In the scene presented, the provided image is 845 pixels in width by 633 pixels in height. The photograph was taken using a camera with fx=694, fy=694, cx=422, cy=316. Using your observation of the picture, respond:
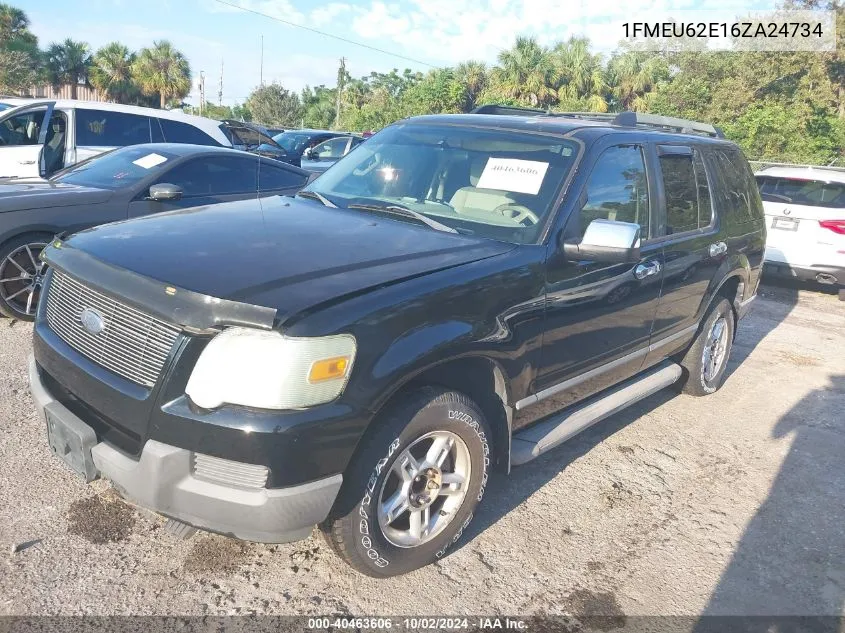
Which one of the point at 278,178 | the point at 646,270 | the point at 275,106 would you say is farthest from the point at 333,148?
the point at 275,106

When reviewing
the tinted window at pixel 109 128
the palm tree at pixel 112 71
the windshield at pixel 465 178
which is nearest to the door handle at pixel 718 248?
the windshield at pixel 465 178

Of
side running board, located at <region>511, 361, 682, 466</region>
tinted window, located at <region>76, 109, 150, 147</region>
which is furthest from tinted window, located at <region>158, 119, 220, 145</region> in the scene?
side running board, located at <region>511, 361, 682, 466</region>

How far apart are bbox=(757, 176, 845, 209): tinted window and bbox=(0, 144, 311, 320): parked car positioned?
6.46 metres

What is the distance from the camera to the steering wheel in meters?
3.40

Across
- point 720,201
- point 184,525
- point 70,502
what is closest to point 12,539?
point 70,502

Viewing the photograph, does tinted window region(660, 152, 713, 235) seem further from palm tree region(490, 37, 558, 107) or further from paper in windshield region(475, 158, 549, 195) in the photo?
palm tree region(490, 37, 558, 107)

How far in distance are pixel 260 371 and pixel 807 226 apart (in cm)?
861

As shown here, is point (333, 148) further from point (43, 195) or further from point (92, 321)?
point (92, 321)

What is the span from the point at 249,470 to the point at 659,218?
115 inches

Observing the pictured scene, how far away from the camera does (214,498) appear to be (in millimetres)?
2342

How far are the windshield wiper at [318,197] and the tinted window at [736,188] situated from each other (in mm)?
2816

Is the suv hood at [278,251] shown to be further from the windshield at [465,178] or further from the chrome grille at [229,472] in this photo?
the chrome grille at [229,472]

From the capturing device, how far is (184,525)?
260 centimetres

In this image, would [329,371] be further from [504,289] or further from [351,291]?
[504,289]
